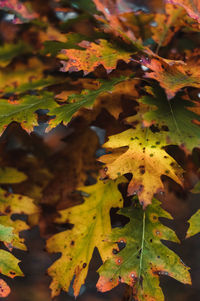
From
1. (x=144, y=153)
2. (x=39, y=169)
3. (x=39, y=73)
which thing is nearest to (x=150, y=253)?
(x=144, y=153)

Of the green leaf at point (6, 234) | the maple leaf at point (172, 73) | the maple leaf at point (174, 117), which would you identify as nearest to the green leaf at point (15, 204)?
the green leaf at point (6, 234)

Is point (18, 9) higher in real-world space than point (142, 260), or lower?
higher

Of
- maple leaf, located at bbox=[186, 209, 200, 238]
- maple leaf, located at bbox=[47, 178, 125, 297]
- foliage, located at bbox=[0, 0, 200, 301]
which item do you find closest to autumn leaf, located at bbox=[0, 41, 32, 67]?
foliage, located at bbox=[0, 0, 200, 301]

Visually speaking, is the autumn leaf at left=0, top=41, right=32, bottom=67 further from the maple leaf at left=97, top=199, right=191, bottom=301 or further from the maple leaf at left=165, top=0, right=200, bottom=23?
the maple leaf at left=97, top=199, right=191, bottom=301

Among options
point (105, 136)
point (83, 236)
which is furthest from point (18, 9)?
point (83, 236)

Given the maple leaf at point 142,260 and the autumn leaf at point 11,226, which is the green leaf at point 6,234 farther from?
the maple leaf at point 142,260

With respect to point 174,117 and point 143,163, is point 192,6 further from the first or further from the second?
point 143,163

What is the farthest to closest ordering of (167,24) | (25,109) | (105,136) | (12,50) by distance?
(12,50) < (167,24) < (105,136) < (25,109)
